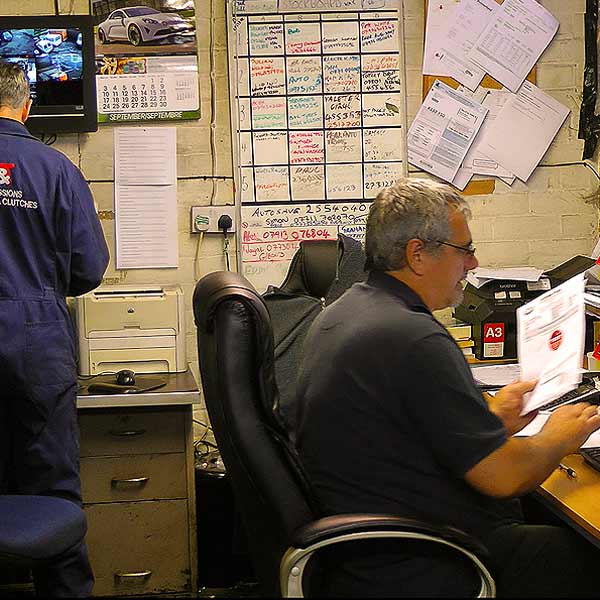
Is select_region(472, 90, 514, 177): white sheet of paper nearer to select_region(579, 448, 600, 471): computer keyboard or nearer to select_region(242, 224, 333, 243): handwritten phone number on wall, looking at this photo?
select_region(242, 224, 333, 243): handwritten phone number on wall

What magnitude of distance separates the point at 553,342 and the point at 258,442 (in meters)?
0.67

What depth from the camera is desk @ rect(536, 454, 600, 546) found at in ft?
7.03

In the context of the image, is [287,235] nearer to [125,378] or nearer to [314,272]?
[314,272]

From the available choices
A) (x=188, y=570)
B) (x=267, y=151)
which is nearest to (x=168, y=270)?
(x=267, y=151)

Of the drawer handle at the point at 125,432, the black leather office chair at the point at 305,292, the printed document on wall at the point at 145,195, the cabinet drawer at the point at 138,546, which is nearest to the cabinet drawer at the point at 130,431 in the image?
the drawer handle at the point at 125,432

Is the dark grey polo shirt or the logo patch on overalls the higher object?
the logo patch on overalls

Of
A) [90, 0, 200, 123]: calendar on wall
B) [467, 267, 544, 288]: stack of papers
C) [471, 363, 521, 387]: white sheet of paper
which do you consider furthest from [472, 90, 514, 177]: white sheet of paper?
[90, 0, 200, 123]: calendar on wall

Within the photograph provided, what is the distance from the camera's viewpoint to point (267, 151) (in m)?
4.00

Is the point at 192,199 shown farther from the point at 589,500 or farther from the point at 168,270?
the point at 589,500

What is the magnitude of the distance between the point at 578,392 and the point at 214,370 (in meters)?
1.23

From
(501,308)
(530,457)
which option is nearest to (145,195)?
(501,308)

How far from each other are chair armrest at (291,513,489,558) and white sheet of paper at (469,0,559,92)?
98.6 inches

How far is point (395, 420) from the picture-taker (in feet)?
6.75

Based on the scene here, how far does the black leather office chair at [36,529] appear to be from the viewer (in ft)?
8.30
